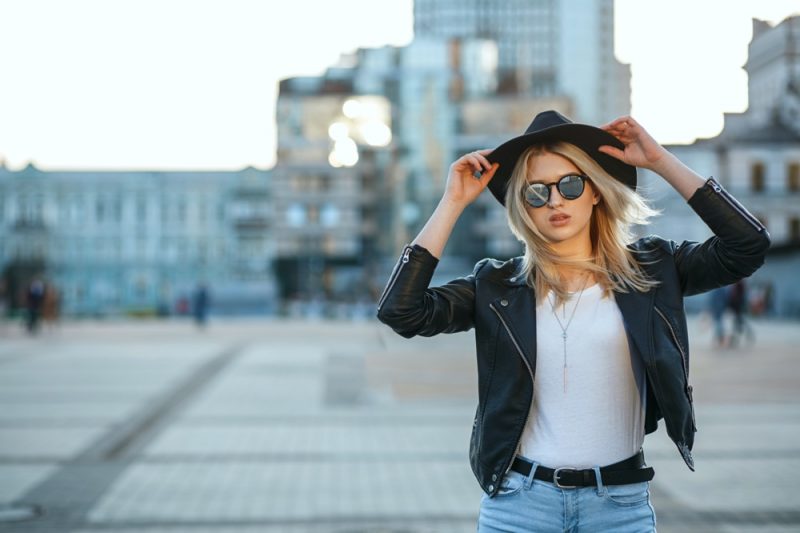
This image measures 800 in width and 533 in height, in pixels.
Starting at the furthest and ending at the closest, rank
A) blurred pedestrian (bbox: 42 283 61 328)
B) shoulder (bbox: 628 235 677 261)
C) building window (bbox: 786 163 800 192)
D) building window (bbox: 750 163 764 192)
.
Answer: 1. building window (bbox: 750 163 764 192)
2. building window (bbox: 786 163 800 192)
3. blurred pedestrian (bbox: 42 283 61 328)
4. shoulder (bbox: 628 235 677 261)

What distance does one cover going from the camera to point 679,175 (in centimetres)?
284

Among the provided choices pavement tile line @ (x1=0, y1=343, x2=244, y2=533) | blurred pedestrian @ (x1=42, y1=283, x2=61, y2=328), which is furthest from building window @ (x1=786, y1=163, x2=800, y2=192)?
pavement tile line @ (x1=0, y1=343, x2=244, y2=533)

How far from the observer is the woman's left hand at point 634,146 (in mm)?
2834

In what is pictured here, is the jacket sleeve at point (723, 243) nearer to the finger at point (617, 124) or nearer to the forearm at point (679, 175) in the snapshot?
the forearm at point (679, 175)

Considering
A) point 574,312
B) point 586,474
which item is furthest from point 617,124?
point 586,474

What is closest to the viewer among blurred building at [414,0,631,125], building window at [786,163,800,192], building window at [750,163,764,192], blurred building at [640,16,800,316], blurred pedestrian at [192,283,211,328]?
blurred pedestrian at [192,283,211,328]

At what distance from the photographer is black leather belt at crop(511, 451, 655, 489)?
267cm

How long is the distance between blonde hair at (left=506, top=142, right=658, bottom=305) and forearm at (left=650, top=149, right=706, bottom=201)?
12 centimetres

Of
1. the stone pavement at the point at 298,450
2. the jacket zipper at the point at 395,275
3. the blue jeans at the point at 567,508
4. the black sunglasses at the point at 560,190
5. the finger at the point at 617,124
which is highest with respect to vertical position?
the finger at the point at 617,124

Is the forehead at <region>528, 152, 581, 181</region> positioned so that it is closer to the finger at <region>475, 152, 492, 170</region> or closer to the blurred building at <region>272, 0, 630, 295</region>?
the finger at <region>475, 152, 492, 170</region>

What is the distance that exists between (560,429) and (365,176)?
68.7 metres

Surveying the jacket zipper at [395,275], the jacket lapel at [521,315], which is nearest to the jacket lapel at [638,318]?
the jacket lapel at [521,315]

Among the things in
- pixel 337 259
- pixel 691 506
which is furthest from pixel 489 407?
pixel 337 259

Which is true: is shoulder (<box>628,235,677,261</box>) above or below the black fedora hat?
below
